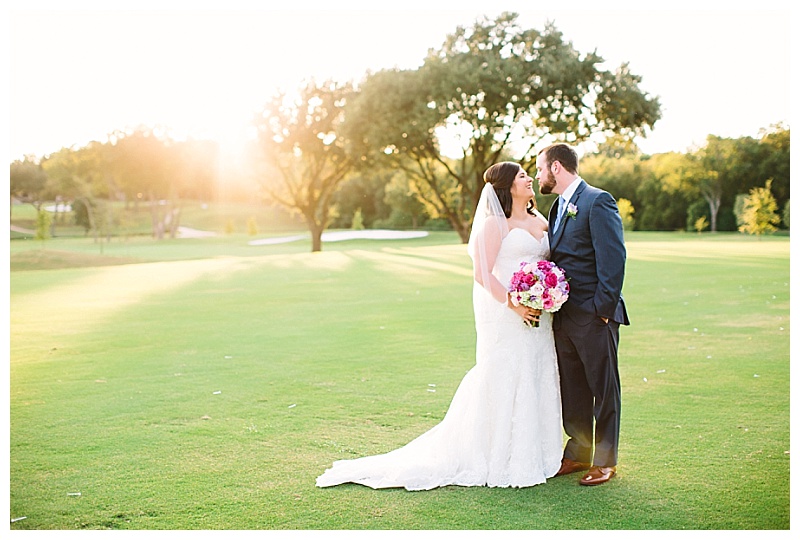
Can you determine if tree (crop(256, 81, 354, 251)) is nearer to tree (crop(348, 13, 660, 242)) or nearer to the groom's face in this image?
tree (crop(348, 13, 660, 242))

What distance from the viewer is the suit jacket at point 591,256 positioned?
423 centimetres

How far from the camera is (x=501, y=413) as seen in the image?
4.53m

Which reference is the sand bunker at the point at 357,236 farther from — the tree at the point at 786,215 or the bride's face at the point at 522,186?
the bride's face at the point at 522,186

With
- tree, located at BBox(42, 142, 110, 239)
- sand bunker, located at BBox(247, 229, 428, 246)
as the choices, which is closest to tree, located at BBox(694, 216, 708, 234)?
sand bunker, located at BBox(247, 229, 428, 246)

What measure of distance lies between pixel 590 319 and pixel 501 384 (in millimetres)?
658

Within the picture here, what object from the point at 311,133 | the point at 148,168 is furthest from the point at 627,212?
the point at 148,168

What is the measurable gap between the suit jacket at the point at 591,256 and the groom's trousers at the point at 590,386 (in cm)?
9

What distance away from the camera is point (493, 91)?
27797 millimetres

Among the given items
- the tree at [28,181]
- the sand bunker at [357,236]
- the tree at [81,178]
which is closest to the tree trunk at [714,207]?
the sand bunker at [357,236]

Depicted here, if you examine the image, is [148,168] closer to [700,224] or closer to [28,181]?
[28,181]

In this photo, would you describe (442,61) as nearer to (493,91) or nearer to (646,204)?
(493,91)

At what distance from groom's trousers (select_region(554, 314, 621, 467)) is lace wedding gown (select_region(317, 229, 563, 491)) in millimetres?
84

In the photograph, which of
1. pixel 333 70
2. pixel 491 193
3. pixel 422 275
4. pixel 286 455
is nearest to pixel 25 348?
pixel 286 455

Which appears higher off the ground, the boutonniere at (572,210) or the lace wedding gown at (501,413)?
the boutonniere at (572,210)
